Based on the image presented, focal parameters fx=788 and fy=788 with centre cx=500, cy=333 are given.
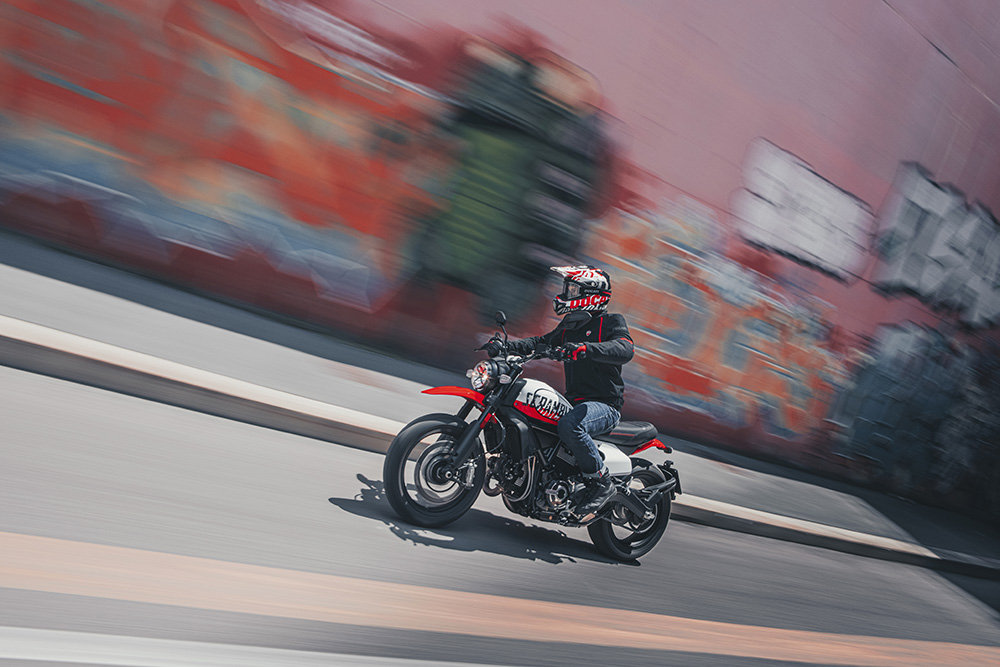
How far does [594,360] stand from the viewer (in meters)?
5.11

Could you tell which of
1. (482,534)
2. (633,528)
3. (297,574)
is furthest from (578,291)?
(297,574)

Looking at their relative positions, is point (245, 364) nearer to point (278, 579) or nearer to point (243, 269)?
point (243, 269)

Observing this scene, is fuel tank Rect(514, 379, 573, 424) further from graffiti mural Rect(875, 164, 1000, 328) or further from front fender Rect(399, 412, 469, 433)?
graffiti mural Rect(875, 164, 1000, 328)

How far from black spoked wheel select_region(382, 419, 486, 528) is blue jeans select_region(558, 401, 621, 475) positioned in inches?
24.0

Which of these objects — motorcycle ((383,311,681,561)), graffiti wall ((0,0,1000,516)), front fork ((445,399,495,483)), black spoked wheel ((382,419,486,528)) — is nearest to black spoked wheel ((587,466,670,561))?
motorcycle ((383,311,681,561))

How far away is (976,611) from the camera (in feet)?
25.9

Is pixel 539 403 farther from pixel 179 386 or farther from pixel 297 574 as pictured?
pixel 179 386

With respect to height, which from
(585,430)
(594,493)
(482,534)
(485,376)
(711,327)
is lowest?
(482,534)

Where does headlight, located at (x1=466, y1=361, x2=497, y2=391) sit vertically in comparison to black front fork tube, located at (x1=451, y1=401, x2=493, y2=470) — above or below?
above

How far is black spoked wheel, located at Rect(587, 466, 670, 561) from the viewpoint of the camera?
220 inches

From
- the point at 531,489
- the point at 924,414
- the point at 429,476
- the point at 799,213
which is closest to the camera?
the point at 429,476

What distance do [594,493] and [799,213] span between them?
790 centimetres

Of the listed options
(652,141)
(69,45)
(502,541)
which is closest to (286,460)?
(502,541)

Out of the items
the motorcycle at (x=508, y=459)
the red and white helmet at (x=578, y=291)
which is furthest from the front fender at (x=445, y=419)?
the red and white helmet at (x=578, y=291)
